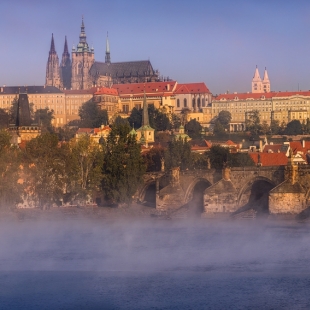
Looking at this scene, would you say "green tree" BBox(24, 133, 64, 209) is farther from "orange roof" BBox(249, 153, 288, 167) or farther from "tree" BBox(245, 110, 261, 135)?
"tree" BBox(245, 110, 261, 135)

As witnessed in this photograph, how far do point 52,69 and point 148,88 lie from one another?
80.3 feet

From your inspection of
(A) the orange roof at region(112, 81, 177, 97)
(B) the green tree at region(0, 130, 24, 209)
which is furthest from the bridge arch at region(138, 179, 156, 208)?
(A) the orange roof at region(112, 81, 177, 97)

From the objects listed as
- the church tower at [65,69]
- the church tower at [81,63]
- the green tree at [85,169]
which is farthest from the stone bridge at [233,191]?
the church tower at [65,69]

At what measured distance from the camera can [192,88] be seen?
143m

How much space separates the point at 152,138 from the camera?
282ft

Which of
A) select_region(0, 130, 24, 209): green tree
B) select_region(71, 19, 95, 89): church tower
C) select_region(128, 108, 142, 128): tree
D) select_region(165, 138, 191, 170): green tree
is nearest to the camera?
select_region(0, 130, 24, 209): green tree

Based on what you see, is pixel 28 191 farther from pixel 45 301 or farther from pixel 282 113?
pixel 282 113

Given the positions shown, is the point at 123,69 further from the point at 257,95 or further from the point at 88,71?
the point at 257,95

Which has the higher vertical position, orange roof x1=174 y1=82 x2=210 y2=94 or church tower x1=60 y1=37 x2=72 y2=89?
church tower x1=60 y1=37 x2=72 y2=89

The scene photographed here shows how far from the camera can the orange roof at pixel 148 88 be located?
5541 inches

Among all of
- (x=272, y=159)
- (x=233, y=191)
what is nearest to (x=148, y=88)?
(x=272, y=159)

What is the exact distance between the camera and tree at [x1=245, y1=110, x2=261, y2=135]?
11243cm

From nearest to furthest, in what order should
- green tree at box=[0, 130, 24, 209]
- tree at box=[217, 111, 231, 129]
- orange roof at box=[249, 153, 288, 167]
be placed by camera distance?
1. green tree at box=[0, 130, 24, 209]
2. orange roof at box=[249, 153, 288, 167]
3. tree at box=[217, 111, 231, 129]

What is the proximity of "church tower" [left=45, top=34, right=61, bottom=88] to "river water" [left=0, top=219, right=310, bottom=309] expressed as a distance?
374ft
